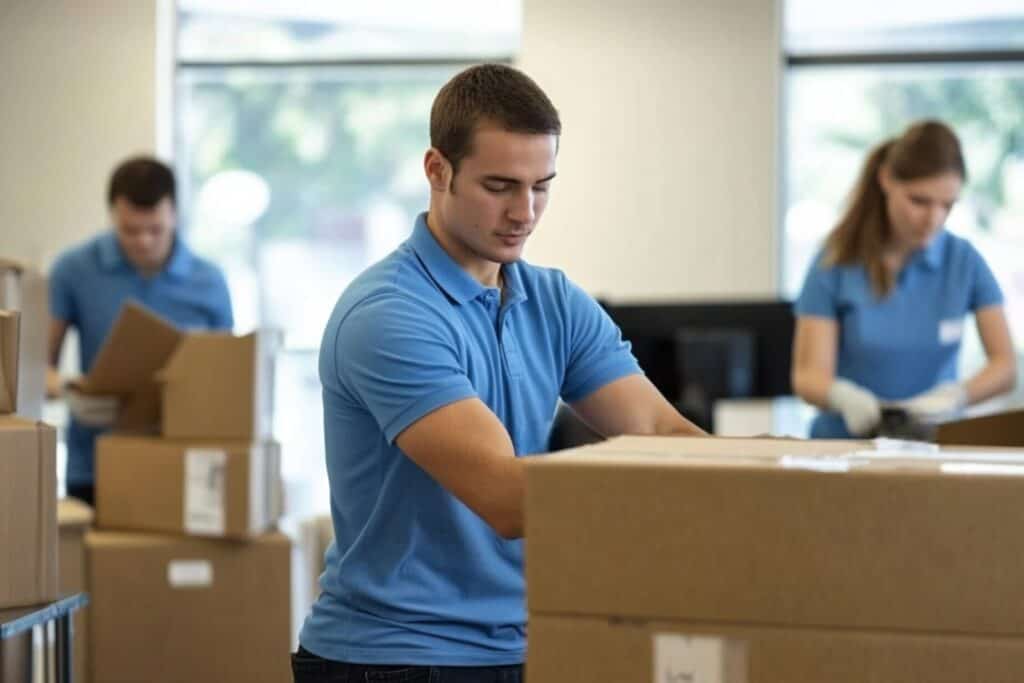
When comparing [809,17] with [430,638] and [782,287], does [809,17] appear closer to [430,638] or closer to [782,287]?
[782,287]

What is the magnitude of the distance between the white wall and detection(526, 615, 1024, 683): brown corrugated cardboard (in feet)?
12.1

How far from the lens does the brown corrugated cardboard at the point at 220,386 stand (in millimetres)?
2832

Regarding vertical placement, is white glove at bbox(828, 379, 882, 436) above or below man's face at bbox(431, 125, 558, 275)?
below

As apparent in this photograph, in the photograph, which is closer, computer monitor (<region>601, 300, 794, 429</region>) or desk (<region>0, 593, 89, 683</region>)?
desk (<region>0, 593, 89, 683</region>)

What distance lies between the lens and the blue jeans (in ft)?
4.50

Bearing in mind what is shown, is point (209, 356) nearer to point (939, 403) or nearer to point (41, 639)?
point (41, 639)

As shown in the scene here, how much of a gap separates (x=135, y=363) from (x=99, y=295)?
363 millimetres

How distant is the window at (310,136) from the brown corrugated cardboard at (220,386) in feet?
6.73

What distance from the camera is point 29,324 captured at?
238 cm

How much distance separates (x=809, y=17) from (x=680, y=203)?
0.74 metres

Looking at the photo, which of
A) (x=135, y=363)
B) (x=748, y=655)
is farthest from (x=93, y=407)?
(x=748, y=655)

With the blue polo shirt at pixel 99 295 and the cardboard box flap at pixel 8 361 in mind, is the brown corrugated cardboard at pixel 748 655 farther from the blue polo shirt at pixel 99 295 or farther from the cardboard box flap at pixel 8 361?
the blue polo shirt at pixel 99 295

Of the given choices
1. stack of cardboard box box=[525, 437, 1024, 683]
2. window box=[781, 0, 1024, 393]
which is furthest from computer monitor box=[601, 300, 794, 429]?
stack of cardboard box box=[525, 437, 1024, 683]

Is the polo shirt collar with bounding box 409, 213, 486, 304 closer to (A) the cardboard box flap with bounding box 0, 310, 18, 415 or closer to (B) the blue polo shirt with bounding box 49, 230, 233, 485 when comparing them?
(A) the cardboard box flap with bounding box 0, 310, 18, 415
